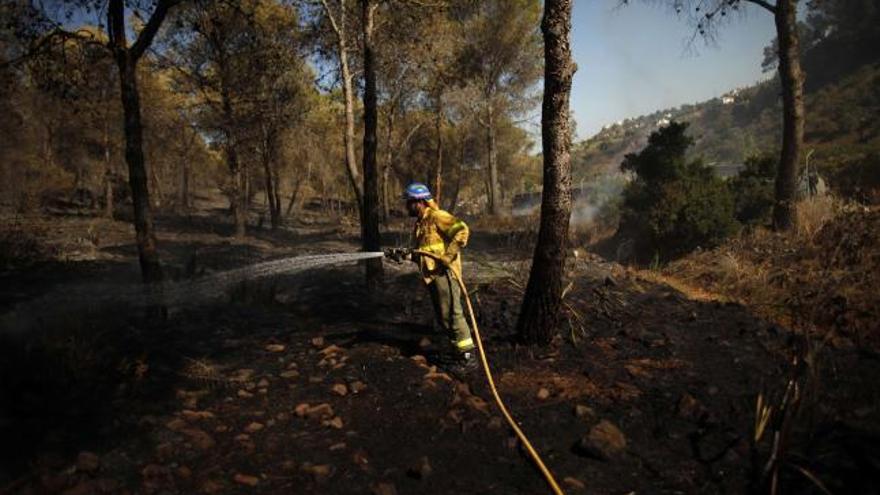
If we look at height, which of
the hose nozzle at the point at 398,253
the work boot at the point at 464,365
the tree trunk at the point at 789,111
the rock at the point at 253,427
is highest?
the tree trunk at the point at 789,111

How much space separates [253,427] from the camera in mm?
4301

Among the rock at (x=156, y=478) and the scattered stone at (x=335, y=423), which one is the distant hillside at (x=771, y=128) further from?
the rock at (x=156, y=478)

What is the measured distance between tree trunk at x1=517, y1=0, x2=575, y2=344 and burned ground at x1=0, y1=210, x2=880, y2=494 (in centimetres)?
36

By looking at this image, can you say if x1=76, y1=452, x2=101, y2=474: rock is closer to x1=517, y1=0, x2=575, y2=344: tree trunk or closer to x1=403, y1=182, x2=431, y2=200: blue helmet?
x1=403, y1=182, x2=431, y2=200: blue helmet

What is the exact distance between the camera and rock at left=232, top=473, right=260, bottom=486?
354 cm

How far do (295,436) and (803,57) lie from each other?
2514 inches

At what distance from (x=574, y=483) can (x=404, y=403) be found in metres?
1.70

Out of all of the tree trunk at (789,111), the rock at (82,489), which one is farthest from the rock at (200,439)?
the tree trunk at (789,111)

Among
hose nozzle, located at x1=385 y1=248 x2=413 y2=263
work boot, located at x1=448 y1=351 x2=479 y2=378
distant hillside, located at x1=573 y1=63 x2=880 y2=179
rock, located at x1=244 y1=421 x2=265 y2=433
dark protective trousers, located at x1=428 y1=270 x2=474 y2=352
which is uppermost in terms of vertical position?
distant hillside, located at x1=573 y1=63 x2=880 y2=179

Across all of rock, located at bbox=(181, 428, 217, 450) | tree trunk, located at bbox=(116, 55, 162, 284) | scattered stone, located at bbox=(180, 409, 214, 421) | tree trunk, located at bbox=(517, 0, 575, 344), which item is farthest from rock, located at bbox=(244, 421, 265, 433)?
tree trunk, located at bbox=(116, 55, 162, 284)

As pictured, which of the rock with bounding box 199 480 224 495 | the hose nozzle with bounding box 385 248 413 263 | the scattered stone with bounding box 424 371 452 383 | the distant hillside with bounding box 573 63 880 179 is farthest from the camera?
the distant hillside with bounding box 573 63 880 179

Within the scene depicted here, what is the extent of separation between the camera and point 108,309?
8070 millimetres

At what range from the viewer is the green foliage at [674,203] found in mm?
12836

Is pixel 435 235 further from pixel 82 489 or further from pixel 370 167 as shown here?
pixel 370 167
